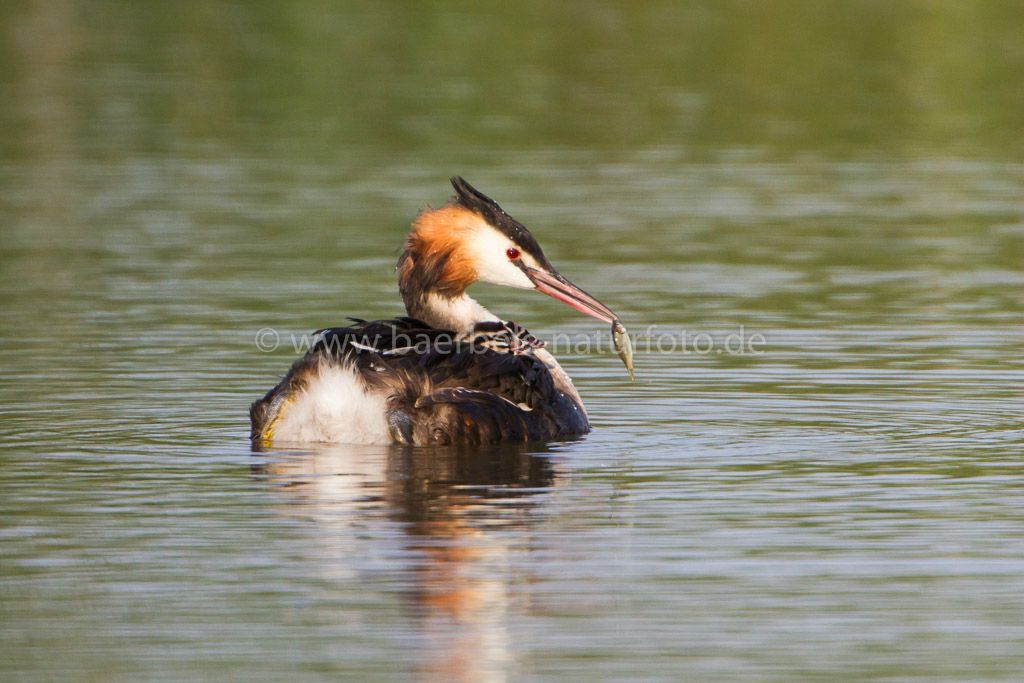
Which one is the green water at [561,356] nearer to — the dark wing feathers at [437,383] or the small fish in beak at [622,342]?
the dark wing feathers at [437,383]

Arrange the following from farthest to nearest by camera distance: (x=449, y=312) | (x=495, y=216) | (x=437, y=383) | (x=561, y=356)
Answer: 1. (x=561, y=356)
2. (x=449, y=312)
3. (x=495, y=216)
4. (x=437, y=383)

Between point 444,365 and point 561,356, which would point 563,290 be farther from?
point 561,356

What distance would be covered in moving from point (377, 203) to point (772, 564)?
1264cm

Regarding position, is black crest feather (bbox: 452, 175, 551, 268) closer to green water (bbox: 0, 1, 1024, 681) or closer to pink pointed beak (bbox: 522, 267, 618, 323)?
pink pointed beak (bbox: 522, 267, 618, 323)

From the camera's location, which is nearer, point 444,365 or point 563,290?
point 444,365

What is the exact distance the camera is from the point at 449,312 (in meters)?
11.0

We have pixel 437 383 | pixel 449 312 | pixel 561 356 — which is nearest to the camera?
pixel 437 383

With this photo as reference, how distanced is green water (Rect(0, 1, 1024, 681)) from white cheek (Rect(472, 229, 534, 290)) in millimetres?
983

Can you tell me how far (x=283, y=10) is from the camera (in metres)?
35.3

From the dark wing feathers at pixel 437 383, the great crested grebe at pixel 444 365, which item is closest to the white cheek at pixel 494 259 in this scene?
the great crested grebe at pixel 444 365

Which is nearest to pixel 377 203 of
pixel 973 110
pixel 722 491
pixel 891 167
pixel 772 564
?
pixel 891 167

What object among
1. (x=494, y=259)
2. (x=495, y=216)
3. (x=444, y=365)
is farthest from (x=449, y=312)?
(x=444, y=365)

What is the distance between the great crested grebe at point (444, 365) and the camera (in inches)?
398

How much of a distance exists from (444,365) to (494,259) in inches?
37.0
